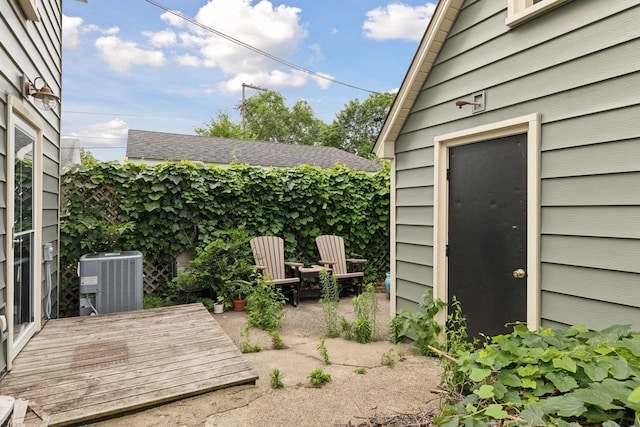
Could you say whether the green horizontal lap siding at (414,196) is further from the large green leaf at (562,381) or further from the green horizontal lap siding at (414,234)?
the large green leaf at (562,381)

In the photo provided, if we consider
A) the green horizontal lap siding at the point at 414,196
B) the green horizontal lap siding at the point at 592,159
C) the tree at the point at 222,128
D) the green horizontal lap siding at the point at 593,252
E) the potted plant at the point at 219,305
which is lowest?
the potted plant at the point at 219,305

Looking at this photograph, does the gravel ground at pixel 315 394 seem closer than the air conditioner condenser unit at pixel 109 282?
Yes

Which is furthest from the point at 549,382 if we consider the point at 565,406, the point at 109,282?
the point at 109,282

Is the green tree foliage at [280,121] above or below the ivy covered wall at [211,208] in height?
above

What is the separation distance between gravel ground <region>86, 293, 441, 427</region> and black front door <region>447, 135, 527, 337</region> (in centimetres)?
65

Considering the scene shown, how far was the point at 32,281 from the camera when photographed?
10.4 ft

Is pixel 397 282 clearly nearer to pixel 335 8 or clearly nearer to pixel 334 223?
pixel 334 223

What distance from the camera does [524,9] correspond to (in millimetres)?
2479

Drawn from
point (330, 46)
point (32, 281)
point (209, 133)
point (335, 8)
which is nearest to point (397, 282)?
point (32, 281)

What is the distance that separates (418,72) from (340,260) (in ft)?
10.6

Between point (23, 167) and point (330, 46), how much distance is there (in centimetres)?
1683

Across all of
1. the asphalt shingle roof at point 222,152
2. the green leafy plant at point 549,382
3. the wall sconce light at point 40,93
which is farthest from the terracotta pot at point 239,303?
the asphalt shingle roof at point 222,152

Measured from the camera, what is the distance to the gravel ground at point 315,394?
2.10m

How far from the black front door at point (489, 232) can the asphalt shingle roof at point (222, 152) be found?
27.3ft
